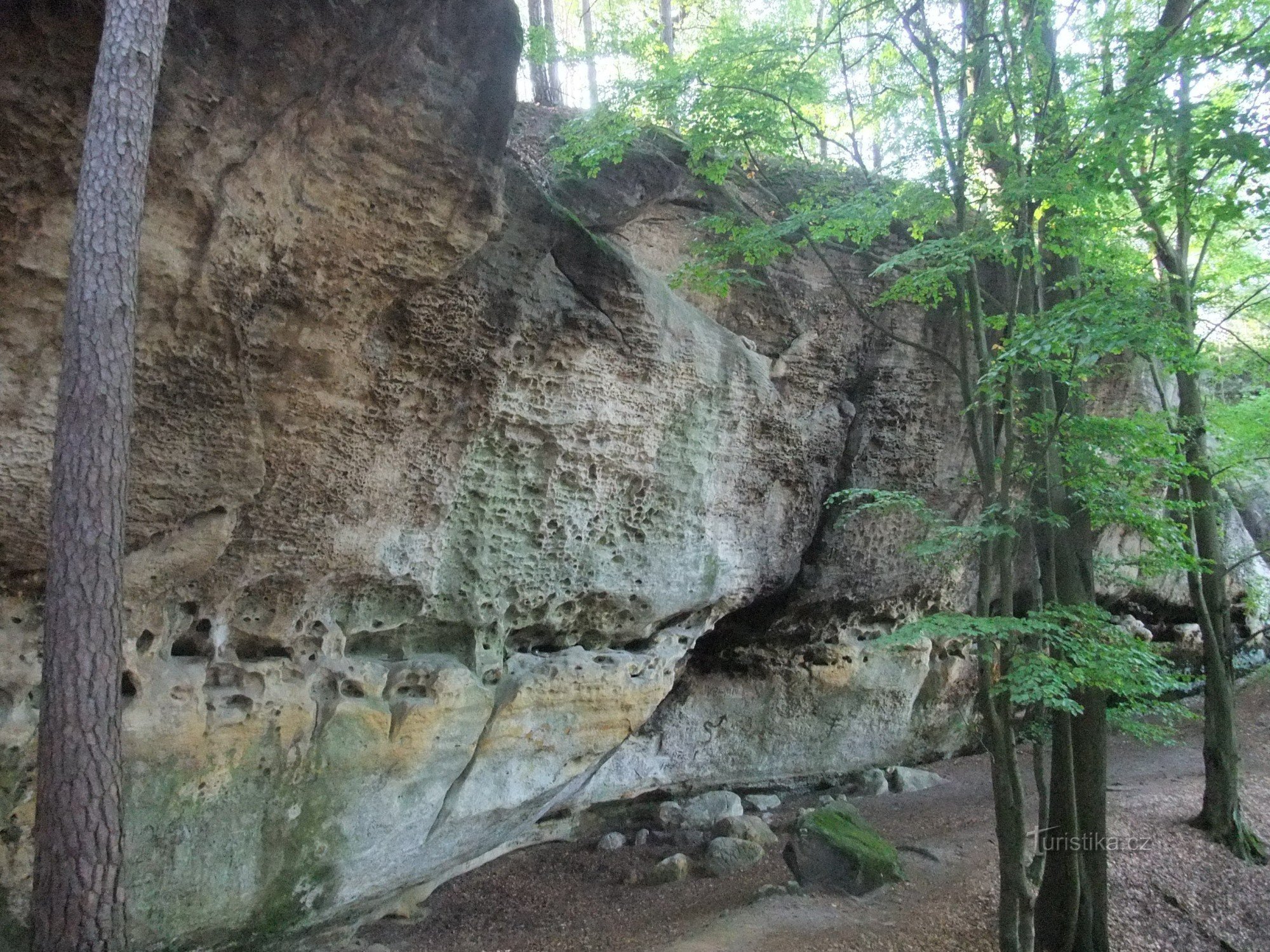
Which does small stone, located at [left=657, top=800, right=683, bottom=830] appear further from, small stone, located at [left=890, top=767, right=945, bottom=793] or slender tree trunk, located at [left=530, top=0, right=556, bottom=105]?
slender tree trunk, located at [left=530, top=0, right=556, bottom=105]

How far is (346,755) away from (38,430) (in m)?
3.97

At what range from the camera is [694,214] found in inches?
388

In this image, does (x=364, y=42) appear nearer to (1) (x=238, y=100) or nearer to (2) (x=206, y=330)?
(1) (x=238, y=100)

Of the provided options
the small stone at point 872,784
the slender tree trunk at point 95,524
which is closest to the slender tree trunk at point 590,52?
the slender tree trunk at point 95,524

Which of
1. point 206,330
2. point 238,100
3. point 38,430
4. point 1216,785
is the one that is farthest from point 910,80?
point 1216,785

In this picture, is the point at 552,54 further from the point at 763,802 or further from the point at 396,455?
the point at 763,802

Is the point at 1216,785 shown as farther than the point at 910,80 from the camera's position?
Yes

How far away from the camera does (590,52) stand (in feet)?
A: 30.8

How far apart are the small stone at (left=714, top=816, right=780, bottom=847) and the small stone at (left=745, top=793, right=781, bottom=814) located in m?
0.94

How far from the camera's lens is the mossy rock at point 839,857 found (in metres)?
8.74

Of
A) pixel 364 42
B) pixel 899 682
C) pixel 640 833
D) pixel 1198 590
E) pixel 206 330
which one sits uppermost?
pixel 364 42

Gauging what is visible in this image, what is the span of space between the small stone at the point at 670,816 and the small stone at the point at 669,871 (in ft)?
4.56

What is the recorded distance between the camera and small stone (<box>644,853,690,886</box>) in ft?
32.0

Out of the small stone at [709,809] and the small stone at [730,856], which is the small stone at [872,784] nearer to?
the small stone at [709,809]
